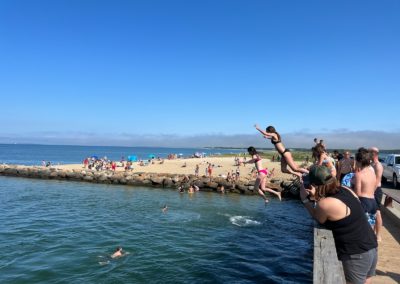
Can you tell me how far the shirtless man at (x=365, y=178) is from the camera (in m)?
6.36

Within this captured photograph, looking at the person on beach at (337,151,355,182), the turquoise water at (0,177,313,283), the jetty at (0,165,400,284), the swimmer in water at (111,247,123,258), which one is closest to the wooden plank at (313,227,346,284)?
the jetty at (0,165,400,284)

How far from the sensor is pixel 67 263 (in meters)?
13.3

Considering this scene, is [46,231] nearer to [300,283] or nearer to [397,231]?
[300,283]

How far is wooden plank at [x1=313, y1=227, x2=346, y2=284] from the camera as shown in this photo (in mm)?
4186

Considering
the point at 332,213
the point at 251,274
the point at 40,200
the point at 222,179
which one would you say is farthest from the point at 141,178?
the point at 332,213

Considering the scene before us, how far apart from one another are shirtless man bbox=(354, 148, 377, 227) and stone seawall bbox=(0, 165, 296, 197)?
85.1 ft

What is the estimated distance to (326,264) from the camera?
458 centimetres

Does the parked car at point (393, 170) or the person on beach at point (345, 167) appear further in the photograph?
the parked car at point (393, 170)

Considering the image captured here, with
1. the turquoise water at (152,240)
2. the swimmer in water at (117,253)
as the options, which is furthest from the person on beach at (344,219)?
the swimmer in water at (117,253)

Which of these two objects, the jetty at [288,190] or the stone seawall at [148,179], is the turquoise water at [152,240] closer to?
the jetty at [288,190]

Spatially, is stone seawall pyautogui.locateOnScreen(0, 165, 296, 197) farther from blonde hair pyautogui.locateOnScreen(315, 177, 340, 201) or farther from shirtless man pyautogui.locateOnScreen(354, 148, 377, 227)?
blonde hair pyautogui.locateOnScreen(315, 177, 340, 201)

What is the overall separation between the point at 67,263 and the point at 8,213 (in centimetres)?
1155

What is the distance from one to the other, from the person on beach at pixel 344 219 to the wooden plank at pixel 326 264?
173mm

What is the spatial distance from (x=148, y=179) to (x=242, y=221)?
18294 millimetres
